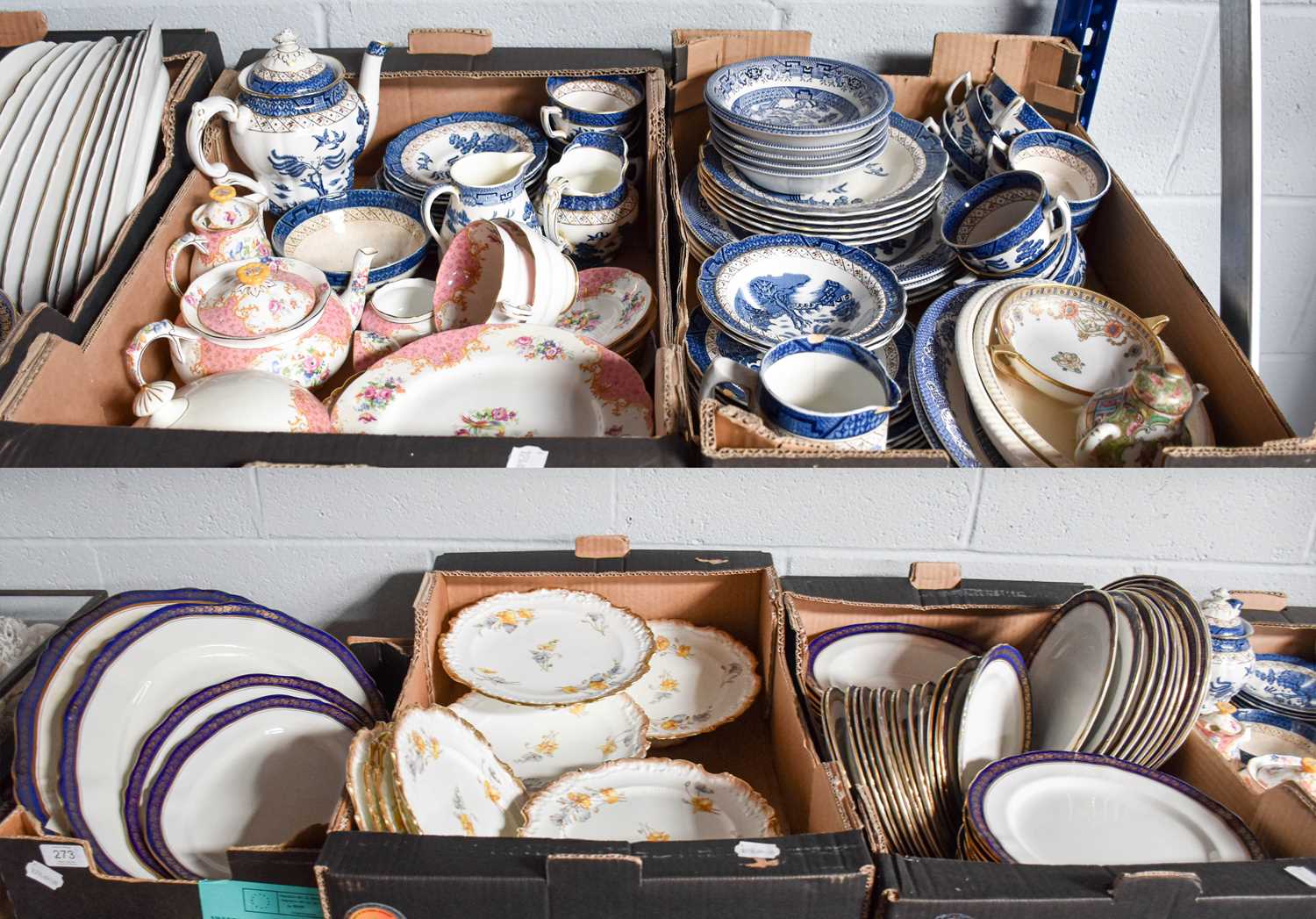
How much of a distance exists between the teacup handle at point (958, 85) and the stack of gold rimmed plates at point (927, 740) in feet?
2.83

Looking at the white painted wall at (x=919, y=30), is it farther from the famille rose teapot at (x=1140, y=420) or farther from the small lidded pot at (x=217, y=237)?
the famille rose teapot at (x=1140, y=420)

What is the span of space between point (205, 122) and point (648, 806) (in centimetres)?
91

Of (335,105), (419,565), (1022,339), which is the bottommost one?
(419,565)

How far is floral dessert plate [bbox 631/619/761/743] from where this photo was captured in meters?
0.97

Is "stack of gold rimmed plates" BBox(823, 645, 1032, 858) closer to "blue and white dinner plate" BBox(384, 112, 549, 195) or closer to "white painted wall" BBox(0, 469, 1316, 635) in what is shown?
"white painted wall" BBox(0, 469, 1316, 635)

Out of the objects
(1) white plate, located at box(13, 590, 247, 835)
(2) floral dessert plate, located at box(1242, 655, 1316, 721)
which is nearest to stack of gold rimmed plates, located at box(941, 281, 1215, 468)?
(2) floral dessert plate, located at box(1242, 655, 1316, 721)

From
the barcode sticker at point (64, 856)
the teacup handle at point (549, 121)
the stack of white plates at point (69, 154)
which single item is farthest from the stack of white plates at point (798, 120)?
the barcode sticker at point (64, 856)

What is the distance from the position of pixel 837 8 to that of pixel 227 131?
33.6 inches

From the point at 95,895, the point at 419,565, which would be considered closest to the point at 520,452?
the point at 419,565

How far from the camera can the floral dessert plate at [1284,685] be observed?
3.34 feet

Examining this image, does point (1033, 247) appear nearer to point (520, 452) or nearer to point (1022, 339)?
point (1022, 339)

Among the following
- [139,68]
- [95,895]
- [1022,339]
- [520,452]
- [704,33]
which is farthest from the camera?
[704,33]

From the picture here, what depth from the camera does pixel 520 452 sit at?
88 centimetres

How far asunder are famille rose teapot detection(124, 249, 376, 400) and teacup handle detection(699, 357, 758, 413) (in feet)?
1.32
